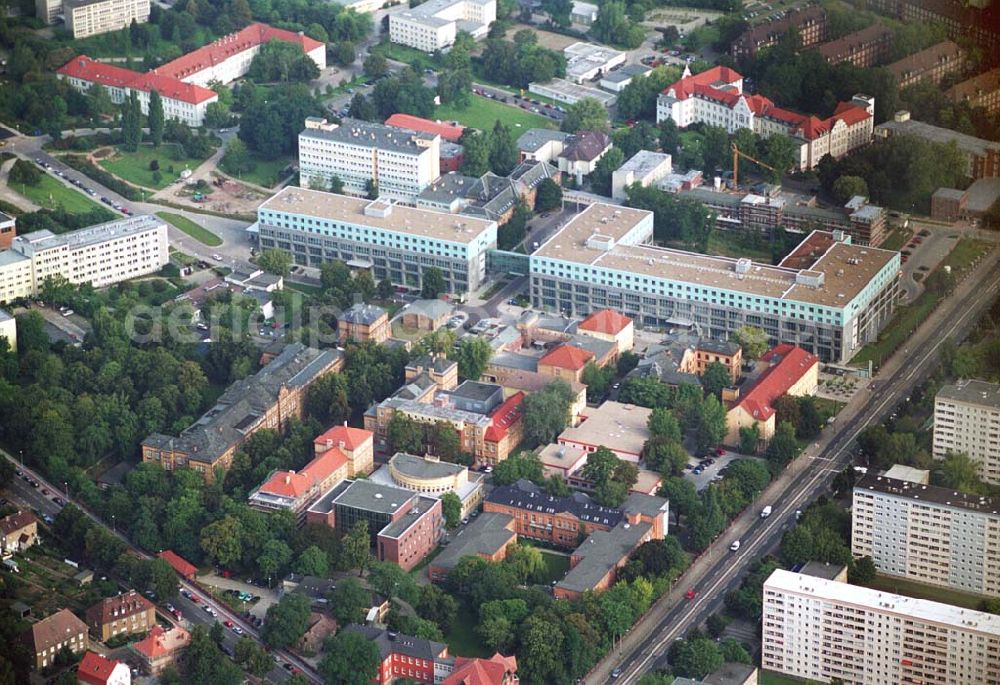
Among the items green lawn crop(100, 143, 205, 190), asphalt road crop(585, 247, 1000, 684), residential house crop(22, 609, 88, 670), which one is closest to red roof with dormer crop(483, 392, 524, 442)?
asphalt road crop(585, 247, 1000, 684)

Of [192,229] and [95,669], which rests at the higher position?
[95,669]

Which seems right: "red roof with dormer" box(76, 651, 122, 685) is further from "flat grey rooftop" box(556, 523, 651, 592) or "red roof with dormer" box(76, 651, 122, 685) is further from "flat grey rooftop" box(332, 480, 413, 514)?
"flat grey rooftop" box(556, 523, 651, 592)

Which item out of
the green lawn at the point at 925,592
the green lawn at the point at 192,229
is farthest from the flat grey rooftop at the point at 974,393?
the green lawn at the point at 192,229

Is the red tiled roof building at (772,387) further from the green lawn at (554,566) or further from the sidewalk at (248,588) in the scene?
the sidewalk at (248,588)

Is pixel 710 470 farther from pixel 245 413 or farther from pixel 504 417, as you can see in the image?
pixel 245 413

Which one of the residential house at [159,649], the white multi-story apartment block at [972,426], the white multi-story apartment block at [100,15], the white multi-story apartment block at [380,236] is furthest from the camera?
the white multi-story apartment block at [100,15]

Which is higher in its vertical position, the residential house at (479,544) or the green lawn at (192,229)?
the residential house at (479,544)

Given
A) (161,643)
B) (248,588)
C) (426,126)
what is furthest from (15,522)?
(426,126)

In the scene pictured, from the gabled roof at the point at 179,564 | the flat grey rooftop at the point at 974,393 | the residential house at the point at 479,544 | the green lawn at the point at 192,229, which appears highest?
the flat grey rooftop at the point at 974,393
